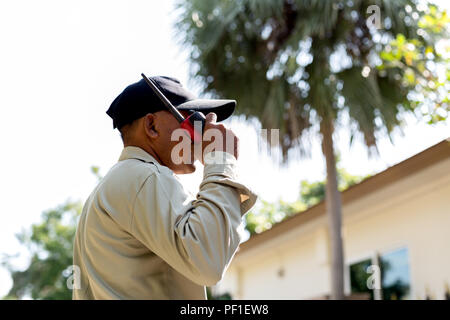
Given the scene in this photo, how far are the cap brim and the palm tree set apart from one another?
6.65 meters

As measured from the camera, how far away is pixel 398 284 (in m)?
7.75

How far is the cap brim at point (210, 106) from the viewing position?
158cm

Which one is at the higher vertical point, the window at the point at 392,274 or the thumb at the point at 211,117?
the window at the point at 392,274

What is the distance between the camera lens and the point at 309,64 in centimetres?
873

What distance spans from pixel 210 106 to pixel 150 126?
15cm

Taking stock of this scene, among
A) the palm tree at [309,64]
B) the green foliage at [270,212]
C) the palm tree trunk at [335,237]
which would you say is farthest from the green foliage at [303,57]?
the green foliage at [270,212]

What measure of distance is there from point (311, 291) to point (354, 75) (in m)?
3.48

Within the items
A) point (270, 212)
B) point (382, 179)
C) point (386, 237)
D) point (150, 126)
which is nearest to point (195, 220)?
point (150, 126)

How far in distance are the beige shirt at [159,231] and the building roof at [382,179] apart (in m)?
5.03

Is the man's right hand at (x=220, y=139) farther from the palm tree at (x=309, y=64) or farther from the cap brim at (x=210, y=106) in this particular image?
the palm tree at (x=309, y=64)

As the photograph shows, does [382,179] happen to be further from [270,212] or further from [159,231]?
[270,212]
